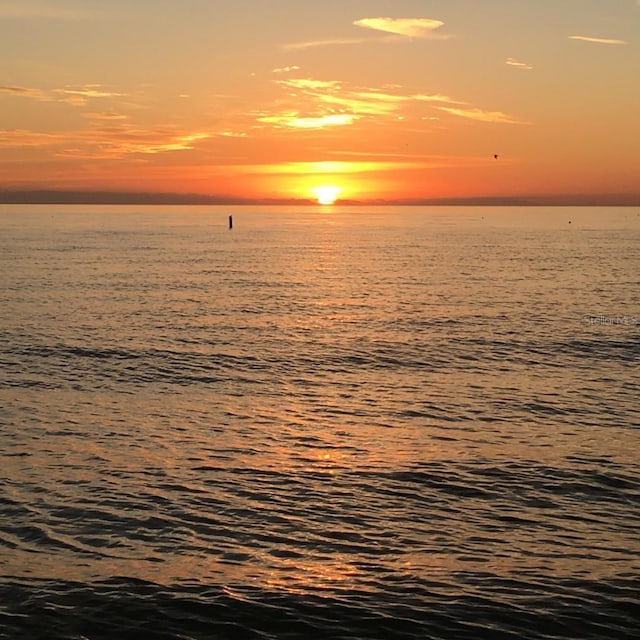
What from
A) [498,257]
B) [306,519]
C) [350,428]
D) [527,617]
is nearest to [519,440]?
[350,428]

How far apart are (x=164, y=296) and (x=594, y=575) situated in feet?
221

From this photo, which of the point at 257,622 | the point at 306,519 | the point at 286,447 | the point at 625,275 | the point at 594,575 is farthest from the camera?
the point at 625,275

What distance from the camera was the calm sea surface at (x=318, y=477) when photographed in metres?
19.4

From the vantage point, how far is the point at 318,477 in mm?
28875

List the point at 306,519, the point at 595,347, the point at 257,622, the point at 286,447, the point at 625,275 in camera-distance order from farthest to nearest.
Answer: the point at 625,275 → the point at 595,347 → the point at 286,447 → the point at 306,519 → the point at 257,622

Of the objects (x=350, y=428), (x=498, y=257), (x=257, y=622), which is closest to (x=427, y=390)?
(x=350, y=428)

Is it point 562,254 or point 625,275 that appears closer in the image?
point 625,275

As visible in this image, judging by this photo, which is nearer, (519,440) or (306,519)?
(306,519)

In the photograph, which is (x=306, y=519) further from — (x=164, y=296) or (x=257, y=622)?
(x=164, y=296)

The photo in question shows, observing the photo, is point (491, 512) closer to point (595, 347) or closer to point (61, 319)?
point (595, 347)

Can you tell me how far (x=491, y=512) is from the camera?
2545 centimetres

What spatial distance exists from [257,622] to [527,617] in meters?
6.36

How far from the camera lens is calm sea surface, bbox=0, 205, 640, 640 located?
19.4m

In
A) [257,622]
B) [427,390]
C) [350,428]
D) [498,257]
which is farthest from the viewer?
[498,257]
